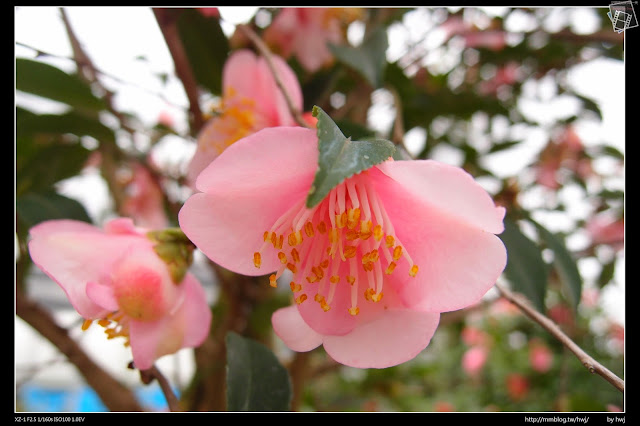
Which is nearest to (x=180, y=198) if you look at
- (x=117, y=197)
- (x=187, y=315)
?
(x=117, y=197)

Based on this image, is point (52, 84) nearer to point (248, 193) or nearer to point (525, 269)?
point (248, 193)

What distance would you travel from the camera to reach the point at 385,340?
0.33 m

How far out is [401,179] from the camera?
29cm

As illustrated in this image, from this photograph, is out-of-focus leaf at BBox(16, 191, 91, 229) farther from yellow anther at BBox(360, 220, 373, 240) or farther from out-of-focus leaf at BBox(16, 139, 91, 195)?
yellow anther at BBox(360, 220, 373, 240)

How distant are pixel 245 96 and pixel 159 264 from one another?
0.23 m

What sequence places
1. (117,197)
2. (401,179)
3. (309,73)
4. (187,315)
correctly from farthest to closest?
(117,197), (309,73), (187,315), (401,179)

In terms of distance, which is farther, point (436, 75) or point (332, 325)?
point (436, 75)

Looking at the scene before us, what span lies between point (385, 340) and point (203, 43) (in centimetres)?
48

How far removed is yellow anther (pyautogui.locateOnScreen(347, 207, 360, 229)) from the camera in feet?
1.04

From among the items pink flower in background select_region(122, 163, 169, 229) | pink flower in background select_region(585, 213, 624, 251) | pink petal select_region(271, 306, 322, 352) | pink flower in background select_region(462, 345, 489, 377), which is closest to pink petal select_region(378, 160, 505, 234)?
pink petal select_region(271, 306, 322, 352)

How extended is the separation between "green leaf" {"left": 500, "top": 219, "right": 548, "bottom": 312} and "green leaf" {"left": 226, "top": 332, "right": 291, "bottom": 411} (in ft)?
0.87

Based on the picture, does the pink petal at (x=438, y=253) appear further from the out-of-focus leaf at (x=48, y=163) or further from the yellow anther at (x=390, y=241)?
the out-of-focus leaf at (x=48, y=163)
